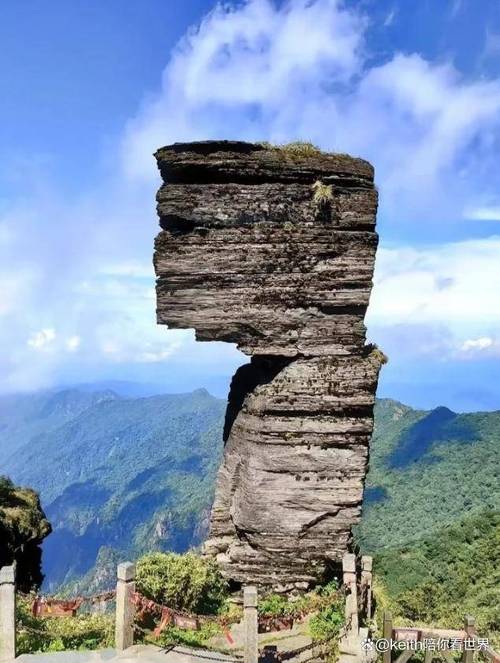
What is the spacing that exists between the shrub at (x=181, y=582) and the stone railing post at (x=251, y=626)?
3914 millimetres

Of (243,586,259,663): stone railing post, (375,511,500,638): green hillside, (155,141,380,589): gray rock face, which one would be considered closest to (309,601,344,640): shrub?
(155,141,380,589): gray rock face

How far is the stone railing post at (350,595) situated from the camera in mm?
13641

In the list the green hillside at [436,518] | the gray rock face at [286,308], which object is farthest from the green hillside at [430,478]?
the gray rock face at [286,308]

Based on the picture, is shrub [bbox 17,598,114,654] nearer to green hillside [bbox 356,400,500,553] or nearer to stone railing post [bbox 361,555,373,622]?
stone railing post [bbox 361,555,373,622]

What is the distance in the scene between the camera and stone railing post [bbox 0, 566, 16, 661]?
11.3 meters

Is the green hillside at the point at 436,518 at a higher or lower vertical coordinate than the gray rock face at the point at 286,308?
lower

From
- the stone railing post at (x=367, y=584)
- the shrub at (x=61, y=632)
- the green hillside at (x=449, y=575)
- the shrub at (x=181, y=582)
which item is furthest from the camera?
the green hillside at (x=449, y=575)

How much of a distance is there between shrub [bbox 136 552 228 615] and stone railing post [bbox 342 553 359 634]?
3.54 meters

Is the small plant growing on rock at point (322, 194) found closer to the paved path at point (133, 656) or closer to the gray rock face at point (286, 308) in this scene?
the gray rock face at point (286, 308)

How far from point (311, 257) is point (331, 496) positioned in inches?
251

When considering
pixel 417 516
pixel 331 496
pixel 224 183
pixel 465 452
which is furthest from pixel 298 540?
pixel 465 452

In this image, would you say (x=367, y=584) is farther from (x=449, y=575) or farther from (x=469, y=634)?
(x=449, y=575)

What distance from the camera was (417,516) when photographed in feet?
196

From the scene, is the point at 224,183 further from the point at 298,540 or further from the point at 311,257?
the point at 298,540
